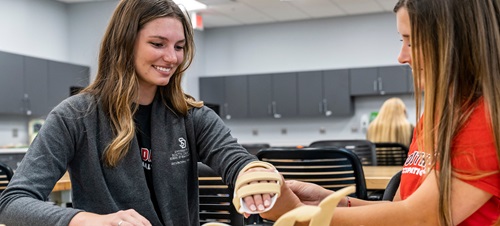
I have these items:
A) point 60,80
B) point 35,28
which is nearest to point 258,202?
point 60,80

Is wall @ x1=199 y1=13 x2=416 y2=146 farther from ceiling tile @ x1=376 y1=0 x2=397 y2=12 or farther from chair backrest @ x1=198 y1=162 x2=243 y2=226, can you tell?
chair backrest @ x1=198 y1=162 x2=243 y2=226

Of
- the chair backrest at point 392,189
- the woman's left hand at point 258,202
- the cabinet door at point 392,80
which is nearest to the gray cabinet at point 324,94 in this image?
the cabinet door at point 392,80

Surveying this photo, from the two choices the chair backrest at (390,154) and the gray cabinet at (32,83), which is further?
the gray cabinet at (32,83)

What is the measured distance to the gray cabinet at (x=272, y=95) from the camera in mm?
8977

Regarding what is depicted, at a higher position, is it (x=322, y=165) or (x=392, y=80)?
(x=392, y=80)

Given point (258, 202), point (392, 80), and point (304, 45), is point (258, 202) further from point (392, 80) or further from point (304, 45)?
point (304, 45)

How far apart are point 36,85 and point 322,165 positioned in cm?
554

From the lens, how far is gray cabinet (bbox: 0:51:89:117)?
21.9ft

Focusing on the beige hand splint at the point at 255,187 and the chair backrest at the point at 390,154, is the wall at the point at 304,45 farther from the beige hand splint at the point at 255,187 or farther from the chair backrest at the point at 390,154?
the beige hand splint at the point at 255,187

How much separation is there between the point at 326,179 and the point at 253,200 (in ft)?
5.22

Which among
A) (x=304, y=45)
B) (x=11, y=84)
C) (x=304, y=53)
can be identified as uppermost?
(x=304, y=45)

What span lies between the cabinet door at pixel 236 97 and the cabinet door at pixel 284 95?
49 centimetres

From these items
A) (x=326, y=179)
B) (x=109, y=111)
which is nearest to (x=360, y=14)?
(x=326, y=179)

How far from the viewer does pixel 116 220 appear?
1080 mm
